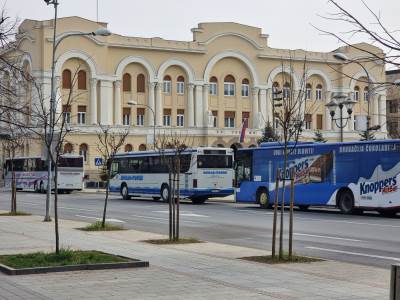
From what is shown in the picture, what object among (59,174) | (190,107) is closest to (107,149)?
(59,174)

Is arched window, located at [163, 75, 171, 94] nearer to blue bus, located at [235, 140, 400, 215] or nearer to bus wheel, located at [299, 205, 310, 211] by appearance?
blue bus, located at [235, 140, 400, 215]

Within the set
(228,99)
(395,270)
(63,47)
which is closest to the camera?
(395,270)

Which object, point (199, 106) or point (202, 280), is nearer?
point (202, 280)

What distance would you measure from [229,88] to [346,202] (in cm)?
6212

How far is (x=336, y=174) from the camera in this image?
102 feet

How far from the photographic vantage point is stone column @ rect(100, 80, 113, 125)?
82.2 m

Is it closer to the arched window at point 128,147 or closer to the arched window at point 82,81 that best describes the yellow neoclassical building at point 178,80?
the arched window at point 128,147

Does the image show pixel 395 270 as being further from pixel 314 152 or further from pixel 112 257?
pixel 314 152

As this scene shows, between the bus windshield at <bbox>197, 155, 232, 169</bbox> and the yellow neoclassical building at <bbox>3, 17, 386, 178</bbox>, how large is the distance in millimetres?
34766

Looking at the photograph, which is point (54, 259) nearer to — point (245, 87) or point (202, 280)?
point (202, 280)

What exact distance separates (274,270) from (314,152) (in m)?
20.1

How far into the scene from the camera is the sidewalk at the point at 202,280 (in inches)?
396

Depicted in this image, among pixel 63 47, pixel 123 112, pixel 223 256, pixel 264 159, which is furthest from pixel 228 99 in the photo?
pixel 223 256

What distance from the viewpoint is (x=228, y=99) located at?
92438mm
